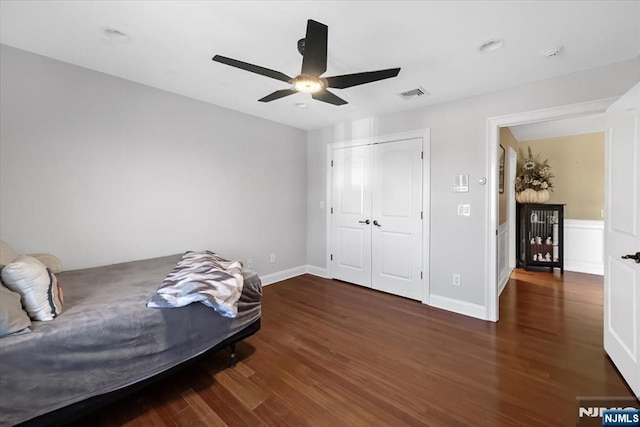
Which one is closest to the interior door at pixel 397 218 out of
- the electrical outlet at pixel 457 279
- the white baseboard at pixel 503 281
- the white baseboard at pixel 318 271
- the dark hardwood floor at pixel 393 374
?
the electrical outlet at pixel 457 279

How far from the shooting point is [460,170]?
3061mm

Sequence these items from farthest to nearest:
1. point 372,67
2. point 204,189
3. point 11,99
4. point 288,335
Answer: point 204,189, point 288,335, point 372,67, point 11,99

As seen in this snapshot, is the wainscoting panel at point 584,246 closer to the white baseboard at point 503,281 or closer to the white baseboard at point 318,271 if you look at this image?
the white baseboard at point 503,281

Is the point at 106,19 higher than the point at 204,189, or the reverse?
the point at 106,19

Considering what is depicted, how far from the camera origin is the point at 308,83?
179 cm

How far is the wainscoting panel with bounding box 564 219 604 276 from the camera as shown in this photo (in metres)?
4.48

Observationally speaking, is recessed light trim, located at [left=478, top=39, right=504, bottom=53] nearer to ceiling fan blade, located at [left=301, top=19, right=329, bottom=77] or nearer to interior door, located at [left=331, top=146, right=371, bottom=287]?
ceiling fan blade, located at [left=301, top=19, right=329, bottom=77]

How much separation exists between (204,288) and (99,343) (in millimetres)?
572

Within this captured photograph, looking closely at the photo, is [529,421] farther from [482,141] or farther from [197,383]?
[482,141]

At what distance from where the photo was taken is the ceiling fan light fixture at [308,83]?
1753mm

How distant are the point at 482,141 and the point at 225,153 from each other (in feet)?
9.94

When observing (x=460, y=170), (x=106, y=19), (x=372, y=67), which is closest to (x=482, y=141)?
(x=460, y=170)

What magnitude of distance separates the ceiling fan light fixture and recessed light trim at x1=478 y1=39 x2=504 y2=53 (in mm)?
1254

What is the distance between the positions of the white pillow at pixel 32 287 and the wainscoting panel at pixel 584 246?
21.9 ft
